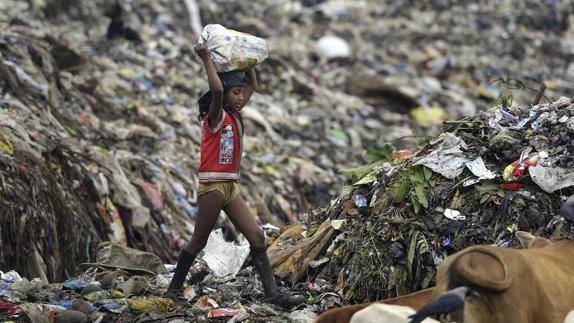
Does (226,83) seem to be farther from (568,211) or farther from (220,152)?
(568,211)

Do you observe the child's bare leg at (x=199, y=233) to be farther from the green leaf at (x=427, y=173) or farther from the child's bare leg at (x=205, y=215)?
the green leaf at (x=427, y=173)

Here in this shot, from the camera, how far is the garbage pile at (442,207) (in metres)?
4.81

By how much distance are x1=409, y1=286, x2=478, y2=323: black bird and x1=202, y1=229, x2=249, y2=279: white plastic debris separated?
84.4 inches

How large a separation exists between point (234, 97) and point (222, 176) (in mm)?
441

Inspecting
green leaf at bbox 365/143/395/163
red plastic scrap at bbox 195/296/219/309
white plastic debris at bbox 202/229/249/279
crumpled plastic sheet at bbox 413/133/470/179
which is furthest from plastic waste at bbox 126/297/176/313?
green leaf at bbox 365/143/395/163

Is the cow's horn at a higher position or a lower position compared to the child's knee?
higher

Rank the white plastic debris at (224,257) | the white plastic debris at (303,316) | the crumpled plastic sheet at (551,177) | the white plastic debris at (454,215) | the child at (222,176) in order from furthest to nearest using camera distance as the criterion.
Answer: the white plastic debris at (224,257) < the white plastic debris at (454,215) < the crumpled plastic sheet at (551,177) < the child at (222,176) < the white plastic debris at (303,316)

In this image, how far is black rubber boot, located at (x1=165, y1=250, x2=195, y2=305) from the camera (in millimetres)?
4738

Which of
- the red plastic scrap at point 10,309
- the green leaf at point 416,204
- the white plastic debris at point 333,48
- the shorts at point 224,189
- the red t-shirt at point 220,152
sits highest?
the red t-shirt at point 220,152

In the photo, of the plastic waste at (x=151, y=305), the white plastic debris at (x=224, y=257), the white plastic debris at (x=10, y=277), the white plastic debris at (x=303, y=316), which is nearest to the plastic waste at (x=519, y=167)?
the white plastic debris at (x=303, y=316)

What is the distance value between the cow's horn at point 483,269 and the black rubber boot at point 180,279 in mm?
1746

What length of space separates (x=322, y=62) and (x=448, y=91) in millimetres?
2180

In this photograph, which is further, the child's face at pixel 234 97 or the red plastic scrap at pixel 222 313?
the child's face at pixel 234 97

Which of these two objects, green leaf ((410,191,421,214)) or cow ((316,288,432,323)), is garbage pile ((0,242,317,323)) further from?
green leaf ((410,191,421,214))
